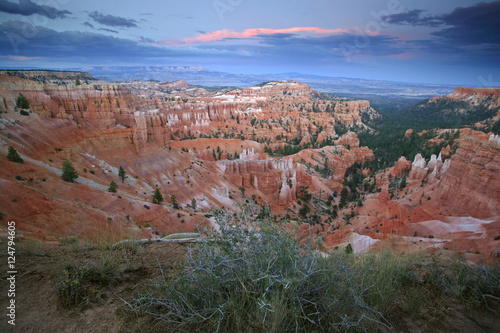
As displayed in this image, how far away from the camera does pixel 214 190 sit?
3186 cm

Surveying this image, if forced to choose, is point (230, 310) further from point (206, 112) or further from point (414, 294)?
point (206, 112)

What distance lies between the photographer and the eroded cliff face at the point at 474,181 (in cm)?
2322

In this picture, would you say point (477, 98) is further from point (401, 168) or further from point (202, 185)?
point (202, 185)

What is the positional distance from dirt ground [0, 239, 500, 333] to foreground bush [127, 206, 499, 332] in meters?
0.18

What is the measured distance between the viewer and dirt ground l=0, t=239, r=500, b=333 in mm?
2988

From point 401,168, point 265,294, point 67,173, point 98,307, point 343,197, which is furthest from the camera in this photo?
point 401,168

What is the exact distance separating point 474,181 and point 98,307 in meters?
32.2

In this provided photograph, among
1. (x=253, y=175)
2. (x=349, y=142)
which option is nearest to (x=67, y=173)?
(x=253, y=175)

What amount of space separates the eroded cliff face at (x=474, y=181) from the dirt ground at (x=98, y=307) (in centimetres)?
2628

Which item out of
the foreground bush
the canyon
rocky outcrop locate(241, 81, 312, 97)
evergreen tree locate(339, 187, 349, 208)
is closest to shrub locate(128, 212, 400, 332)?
the foreground bush

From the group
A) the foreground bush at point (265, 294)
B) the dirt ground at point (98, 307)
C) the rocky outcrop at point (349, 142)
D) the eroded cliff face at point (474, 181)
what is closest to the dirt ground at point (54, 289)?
the dirt ground at point (98, 307)

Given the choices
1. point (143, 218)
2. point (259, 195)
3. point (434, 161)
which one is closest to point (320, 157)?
point (434, 161)

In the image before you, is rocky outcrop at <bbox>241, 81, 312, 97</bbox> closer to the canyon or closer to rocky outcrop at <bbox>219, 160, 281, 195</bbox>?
the canyon

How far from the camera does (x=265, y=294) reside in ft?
9.29
